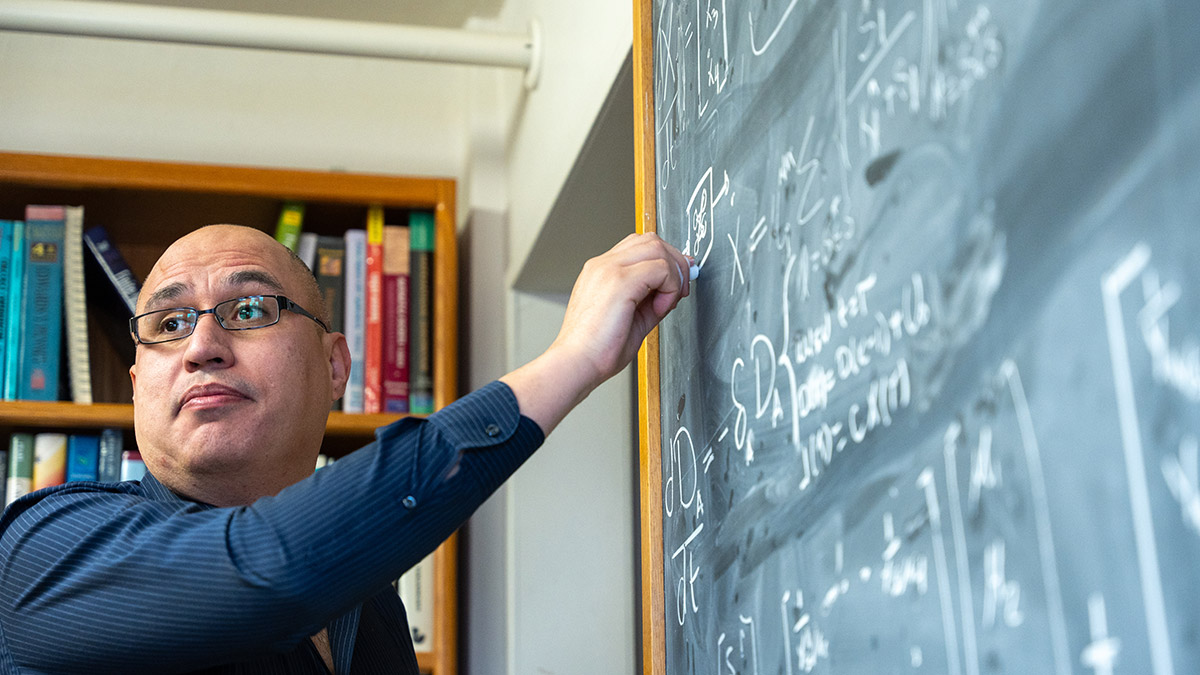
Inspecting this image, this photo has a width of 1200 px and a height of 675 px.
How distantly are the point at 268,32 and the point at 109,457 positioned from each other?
0.82 m

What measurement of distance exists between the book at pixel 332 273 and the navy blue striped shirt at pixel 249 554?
1357 millimetres

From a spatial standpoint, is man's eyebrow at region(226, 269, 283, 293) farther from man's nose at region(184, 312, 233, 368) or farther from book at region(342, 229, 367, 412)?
book at region(342, 229, 367, 412)

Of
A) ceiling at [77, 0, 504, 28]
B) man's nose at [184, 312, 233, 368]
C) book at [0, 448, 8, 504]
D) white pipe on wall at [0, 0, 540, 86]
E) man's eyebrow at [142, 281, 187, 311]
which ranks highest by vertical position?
ceiling at [77, 0, 504, 28]

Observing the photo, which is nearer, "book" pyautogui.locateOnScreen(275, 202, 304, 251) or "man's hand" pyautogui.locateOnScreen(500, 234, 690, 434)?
"man's hand" pyautogui.locateOnScreen(500, 234, 690, 434)

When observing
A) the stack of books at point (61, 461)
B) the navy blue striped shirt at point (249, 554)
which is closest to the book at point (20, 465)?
the stack of books at point (61, 461)

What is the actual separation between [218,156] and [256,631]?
188 centimetres

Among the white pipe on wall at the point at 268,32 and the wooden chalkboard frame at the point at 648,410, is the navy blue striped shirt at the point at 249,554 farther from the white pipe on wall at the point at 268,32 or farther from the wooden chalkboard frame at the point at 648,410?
the white pipe on wall at the point at 268,32

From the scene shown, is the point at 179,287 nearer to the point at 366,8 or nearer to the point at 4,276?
the point at 4,276

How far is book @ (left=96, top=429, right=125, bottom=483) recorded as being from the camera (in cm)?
206

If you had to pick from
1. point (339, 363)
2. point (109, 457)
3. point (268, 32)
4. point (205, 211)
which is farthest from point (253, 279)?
point (205, 211)

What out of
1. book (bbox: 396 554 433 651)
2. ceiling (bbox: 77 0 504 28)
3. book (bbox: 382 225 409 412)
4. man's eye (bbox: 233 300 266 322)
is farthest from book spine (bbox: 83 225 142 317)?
man's eye (bbox: 233 300 266 322)

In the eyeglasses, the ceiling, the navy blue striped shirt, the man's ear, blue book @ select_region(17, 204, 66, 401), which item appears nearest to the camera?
the navy blue striped shirt

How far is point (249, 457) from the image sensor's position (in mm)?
1080

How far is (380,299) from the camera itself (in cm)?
220
